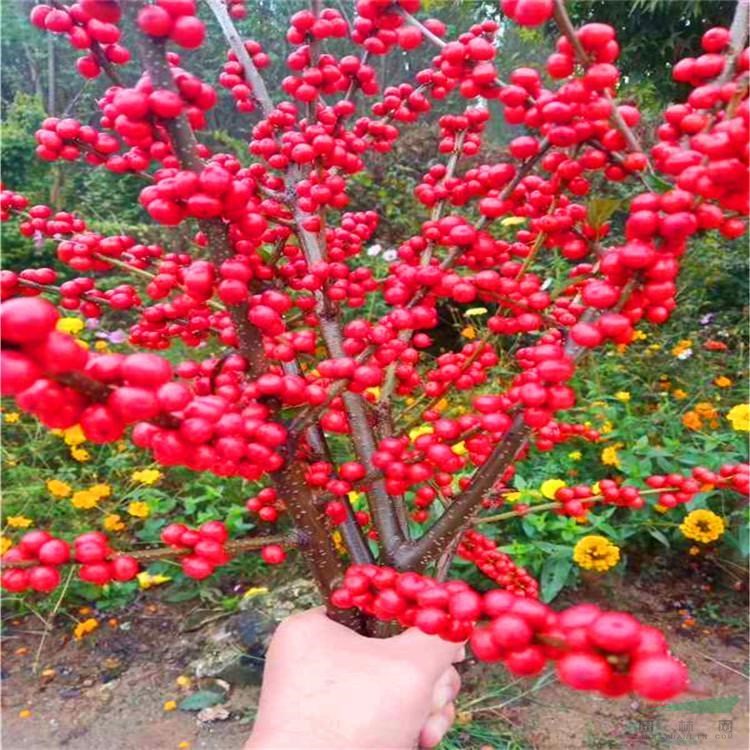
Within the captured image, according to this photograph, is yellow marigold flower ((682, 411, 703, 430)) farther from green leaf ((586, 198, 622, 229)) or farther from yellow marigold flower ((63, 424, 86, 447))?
yellow marigold flower ((63, 424, 86, 447))

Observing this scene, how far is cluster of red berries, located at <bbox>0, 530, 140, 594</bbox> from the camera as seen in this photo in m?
0.60

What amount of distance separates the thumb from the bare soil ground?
921 millimetres

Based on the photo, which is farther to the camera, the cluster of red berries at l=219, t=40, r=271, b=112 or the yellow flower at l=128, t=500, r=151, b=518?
the yellow flower at l=128, t=500, r=151, b=518

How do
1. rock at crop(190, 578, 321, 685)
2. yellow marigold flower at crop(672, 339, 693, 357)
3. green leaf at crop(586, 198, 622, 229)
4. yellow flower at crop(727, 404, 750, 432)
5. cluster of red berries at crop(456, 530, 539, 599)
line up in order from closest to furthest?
green leaf at crop(586, 198, 622, 229)
cluster of red berries at crop(456, 530, 539, 599)
yellow flower at crop(727, 404, 750, 432)
rock at crop(190, 578, 321, 685)
yellow marigold flower at crop(672, 339, 693, 357)

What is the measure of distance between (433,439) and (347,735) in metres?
0.35

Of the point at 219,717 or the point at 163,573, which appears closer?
the point at 219,717

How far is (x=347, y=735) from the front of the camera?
72 centimetres

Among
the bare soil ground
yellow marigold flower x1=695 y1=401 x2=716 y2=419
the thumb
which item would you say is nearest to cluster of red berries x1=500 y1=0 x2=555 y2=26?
the thumb

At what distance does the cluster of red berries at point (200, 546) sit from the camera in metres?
0.65

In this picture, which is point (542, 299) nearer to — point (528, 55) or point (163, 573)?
point (163, 573)

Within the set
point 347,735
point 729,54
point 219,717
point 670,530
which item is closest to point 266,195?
point 729,54

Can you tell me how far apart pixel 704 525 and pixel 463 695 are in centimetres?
76

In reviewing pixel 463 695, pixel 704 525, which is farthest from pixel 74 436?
pixel 704 525

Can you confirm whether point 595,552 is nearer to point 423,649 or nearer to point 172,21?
point 423,649
